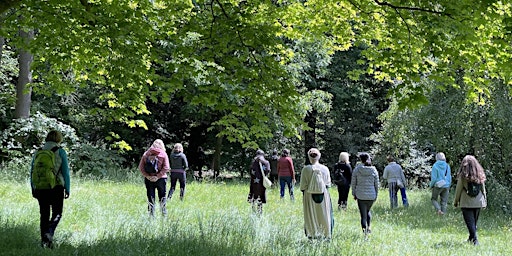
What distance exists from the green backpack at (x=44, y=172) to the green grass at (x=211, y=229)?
Answer: 2.65ft

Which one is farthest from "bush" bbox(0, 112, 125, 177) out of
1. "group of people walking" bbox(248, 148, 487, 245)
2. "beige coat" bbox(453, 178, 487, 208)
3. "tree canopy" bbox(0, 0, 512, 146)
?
"beige coat" bbox(453, 178, 487, 208)

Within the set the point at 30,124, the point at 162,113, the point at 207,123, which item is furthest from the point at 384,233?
the point at 162,113

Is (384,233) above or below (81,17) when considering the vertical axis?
below

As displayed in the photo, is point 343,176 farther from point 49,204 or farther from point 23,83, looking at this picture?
point 23,83

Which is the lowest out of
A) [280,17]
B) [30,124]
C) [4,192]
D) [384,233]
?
[384,233]

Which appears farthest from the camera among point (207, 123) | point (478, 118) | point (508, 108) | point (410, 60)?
point (207, 123)

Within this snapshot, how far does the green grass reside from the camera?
6.75m

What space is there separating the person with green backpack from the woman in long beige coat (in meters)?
3.97

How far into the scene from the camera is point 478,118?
15.7 metres

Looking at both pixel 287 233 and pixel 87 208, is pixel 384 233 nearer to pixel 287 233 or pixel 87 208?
pixel 287 233

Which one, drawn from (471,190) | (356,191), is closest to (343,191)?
(356,191)

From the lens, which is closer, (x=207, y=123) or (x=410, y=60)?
(x=410, y=60)

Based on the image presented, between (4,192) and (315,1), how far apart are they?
8440mm

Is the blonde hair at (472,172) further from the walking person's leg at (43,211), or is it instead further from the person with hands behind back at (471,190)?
the walking person's leg at (43,211)
